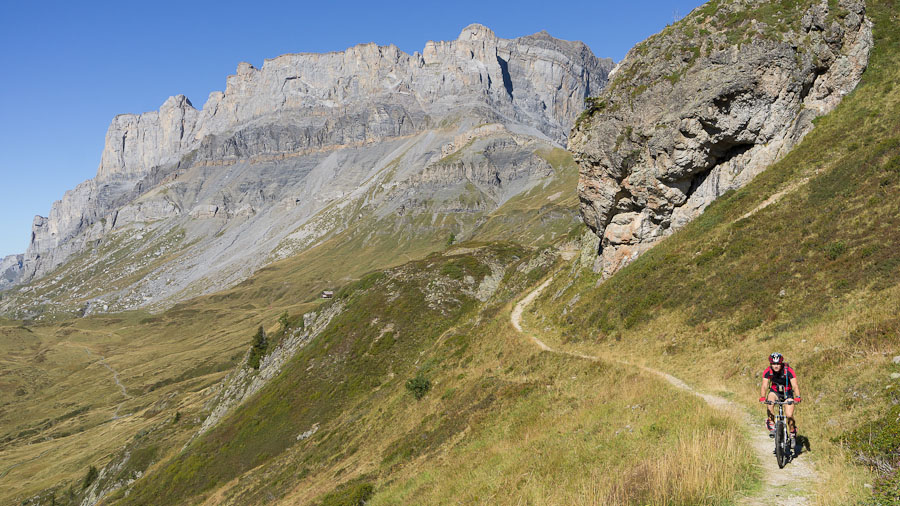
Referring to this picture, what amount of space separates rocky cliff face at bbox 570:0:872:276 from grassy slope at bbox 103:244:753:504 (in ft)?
62.7

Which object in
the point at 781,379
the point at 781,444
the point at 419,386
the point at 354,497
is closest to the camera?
the point at 781,444

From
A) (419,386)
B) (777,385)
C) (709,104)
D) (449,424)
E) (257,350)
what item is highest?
(709,104)

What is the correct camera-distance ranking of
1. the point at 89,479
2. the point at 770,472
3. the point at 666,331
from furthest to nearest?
1. the point at 89,479
2. the point at 666,331
3. the point at 770,472

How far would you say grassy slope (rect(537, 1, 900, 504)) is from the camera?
13242mm

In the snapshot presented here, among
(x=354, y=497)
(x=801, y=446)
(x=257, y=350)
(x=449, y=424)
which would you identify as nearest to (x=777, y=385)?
(x=801, y=446)

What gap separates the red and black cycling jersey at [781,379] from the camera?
42.7 feet

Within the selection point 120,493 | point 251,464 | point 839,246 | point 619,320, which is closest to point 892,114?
point 839,246

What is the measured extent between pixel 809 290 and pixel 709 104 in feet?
79.2

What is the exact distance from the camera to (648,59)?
155 ft

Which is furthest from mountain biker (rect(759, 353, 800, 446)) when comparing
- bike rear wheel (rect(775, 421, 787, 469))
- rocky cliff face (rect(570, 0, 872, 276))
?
rocky cliff face (rect(570, 0, 872, 276))

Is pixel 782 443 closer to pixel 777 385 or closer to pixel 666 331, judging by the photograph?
pixel 777 385

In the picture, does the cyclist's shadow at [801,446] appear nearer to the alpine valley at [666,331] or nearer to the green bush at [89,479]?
the alpine valley at [666,331]

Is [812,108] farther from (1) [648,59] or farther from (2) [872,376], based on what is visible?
(2) [872,376]

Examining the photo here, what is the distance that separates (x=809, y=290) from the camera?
75.4 ft
